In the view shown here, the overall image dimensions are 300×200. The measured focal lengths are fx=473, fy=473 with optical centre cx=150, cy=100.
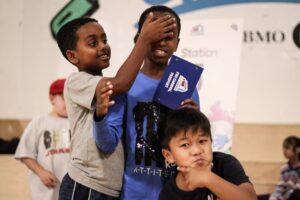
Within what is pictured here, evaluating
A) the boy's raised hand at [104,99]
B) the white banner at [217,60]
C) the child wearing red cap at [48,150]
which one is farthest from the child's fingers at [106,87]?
the white banner at [217,60]

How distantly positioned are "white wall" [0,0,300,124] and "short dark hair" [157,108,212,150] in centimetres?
334

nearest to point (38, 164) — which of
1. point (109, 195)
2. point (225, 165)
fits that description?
point (109, 195)

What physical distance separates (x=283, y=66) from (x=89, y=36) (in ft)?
10.8

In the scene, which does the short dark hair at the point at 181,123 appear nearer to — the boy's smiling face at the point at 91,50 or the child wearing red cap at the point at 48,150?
the boy's smiling face at the point at 91,50

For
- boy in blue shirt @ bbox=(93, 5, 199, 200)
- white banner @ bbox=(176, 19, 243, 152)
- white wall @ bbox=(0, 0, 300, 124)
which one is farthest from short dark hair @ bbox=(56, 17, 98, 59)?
white wall @ bbox=(0, 0, 300, 124)

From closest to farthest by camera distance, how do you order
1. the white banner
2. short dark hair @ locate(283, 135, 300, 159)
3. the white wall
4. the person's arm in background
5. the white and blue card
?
the white and blue card < the person's arm in background < the white banner < short dark hair @ locate(283, 135, 300, 159) < the white wall

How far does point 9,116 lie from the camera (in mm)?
5113

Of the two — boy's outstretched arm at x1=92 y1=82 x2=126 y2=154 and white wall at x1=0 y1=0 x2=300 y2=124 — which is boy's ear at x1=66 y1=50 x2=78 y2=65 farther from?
white wall at x1=0 y1=0 x2=300 y2=124

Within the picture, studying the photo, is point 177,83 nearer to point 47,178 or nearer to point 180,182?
point 180,182

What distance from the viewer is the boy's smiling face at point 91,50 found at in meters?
1.65

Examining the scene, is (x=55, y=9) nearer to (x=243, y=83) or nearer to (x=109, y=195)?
(x=243, y=83)

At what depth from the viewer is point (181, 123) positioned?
1.39m

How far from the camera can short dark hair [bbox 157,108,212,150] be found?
1379mm

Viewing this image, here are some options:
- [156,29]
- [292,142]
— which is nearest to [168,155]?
[156,29]
